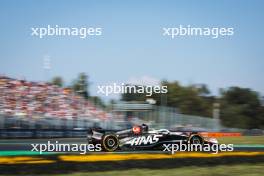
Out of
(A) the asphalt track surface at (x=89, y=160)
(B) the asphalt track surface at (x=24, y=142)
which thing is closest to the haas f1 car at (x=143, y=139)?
(A) the asphalt track surface at (x=89, y=160)

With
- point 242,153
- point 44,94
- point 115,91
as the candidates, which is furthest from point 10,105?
point 242,153

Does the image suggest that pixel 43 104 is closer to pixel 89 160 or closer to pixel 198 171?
pixel 89 160

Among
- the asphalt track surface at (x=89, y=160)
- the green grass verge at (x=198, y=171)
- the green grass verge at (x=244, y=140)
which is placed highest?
the green grass verge at (x=244, y=140)

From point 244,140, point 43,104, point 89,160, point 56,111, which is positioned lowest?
point 89,160

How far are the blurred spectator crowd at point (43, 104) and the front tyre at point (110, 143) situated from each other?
540 mm

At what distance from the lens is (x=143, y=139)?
9422 mm

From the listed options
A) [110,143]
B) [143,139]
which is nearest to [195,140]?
[143,139]

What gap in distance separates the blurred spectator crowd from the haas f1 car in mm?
569

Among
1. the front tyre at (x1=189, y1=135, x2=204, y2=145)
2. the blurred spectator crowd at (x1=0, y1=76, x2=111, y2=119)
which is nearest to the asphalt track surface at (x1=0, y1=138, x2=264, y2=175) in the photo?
the front tyre at (x1=189, y1=135, x2=204, y2=145)

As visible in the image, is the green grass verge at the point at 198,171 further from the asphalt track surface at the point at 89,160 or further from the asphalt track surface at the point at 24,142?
the asphalt track surface at the point at 24,142

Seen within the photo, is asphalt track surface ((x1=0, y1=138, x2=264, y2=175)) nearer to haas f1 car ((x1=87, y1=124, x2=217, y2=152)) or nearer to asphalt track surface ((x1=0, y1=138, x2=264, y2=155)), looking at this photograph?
asphalt track surface ((x1=0, y1=138, x2=264, y2=155))

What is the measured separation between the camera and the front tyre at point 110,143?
895 cm

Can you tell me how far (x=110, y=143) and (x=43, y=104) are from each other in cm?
159

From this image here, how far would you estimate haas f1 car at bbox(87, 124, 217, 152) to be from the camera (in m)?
8.96
